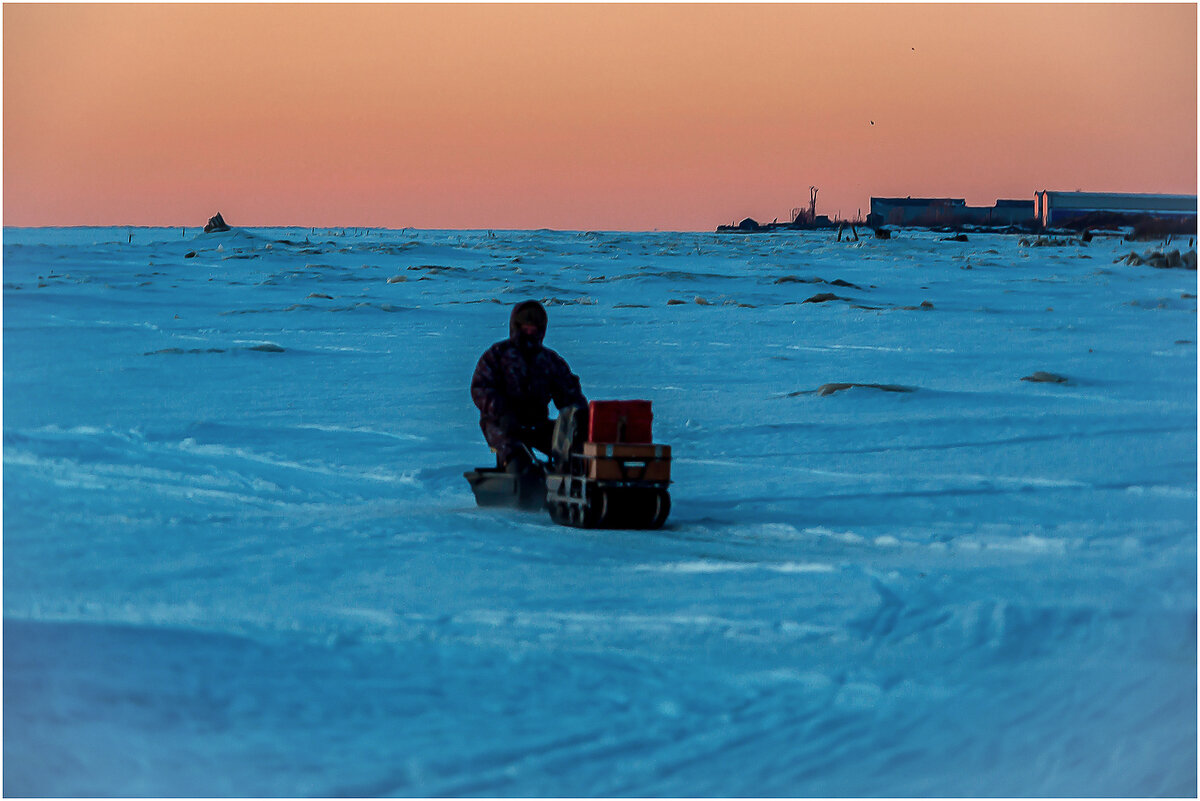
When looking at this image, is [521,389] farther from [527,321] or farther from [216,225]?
[216,225]

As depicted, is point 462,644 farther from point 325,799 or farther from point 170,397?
point 170,397

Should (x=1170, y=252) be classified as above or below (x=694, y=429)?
above

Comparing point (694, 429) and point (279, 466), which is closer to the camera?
point (279, 466)

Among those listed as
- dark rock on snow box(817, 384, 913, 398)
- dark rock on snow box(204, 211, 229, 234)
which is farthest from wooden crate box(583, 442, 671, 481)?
dark rock on snow box(204, 211, 229, 234)

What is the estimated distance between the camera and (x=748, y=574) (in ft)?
17.4

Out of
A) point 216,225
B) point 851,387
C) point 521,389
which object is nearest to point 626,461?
point 521,389

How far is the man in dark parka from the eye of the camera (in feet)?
22.2

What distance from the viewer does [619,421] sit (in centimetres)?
611

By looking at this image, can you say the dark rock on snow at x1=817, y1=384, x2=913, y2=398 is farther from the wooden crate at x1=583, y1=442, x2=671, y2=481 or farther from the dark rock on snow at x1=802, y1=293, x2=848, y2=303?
the dark rock on snow at x1=802, y1=293, x2=848, y2=303

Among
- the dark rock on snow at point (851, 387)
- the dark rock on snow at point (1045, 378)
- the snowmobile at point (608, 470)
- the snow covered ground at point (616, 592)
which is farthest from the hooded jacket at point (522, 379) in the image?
the dark rock on snow at point (1045, 378)

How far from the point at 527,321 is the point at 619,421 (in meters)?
0.91

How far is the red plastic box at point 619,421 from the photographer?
20.0 ft

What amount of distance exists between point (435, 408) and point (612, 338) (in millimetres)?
5972

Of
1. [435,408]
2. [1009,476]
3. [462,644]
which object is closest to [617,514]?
[462,644]
